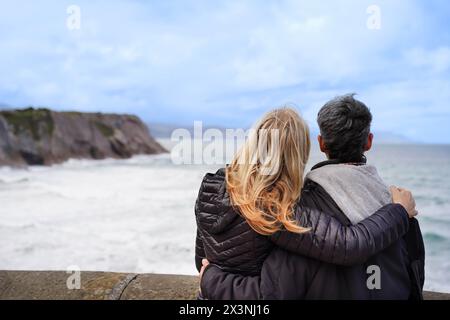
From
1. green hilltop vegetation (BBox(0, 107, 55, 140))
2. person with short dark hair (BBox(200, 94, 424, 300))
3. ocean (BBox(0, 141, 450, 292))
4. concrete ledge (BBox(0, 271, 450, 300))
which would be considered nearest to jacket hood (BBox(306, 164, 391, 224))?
person with short dark hair (BBox(200, 94, 424, 300))

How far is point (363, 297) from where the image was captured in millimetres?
1448

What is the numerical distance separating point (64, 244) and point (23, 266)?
1.27 meters

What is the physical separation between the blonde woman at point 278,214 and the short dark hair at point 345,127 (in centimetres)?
14

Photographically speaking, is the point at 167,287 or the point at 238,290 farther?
the point at 167,287

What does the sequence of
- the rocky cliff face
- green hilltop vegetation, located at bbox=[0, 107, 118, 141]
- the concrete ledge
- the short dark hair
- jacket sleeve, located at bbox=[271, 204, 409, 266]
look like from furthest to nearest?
1. green hilltop vegetation, located at bbox=[0, 107, 118, 141]
2. the rocky cliff face
3. the concrete ledge
4. the short dark hair
5. jacket sleeve, located at bbox=[271, 204, 409, 266]

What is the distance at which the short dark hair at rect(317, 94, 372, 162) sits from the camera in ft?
4.97

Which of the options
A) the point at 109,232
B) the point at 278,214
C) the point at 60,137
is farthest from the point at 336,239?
the point at 60,137

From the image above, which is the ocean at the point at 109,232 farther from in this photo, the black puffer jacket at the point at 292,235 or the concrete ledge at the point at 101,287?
the black puffer jacket at the point at 292,235

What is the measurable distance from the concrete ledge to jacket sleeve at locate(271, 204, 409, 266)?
1.06 meters

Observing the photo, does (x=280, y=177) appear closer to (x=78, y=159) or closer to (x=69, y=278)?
(x=69, y=278)

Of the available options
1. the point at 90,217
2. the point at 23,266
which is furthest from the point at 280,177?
the point at 90,217

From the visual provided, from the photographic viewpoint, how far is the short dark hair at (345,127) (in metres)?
1.51

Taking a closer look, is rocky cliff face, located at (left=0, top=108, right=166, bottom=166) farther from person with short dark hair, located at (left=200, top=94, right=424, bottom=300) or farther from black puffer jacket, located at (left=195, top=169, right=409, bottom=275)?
person with short dark hair, located at (left=200, top=94, right=424, bottom=300)

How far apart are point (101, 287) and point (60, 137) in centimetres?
3637
